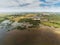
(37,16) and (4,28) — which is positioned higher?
(37,16)

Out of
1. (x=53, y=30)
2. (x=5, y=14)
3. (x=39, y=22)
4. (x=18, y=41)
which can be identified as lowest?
(x=18, y=41)

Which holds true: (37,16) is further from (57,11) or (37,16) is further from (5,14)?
(5,14)

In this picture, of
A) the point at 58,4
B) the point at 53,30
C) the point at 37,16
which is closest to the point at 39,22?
the point at 37,16

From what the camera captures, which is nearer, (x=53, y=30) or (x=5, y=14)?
(x=53, y=30)

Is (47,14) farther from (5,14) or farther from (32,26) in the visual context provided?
(5,14)

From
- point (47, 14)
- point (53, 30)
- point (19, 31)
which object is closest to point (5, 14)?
point (19, 31)

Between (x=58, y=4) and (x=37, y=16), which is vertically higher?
(x=58, y=4)
